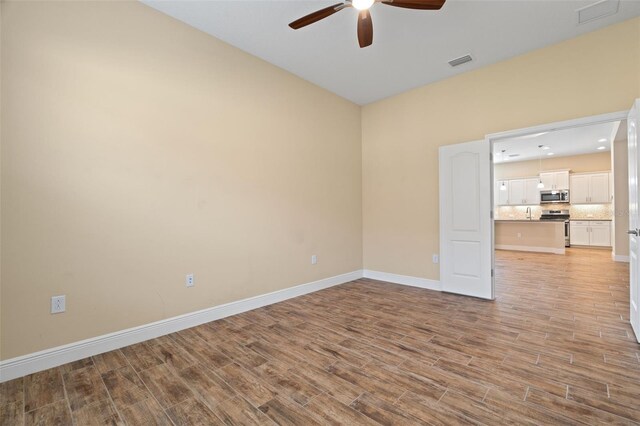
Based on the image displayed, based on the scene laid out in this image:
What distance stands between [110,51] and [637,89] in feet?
16.5

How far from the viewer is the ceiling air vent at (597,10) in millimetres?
2576

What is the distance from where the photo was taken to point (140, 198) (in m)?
2.59

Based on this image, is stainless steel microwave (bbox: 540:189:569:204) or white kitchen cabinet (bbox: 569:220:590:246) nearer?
white kitchen cabinet (bbox: 569:220:590:246)

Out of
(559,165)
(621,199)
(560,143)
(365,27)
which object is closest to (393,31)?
(365,27)

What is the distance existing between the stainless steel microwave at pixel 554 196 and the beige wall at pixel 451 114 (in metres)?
7.73

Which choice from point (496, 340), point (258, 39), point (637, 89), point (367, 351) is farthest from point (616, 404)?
point (258, 39)

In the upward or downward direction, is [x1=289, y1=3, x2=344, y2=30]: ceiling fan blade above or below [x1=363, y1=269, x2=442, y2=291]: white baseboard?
above

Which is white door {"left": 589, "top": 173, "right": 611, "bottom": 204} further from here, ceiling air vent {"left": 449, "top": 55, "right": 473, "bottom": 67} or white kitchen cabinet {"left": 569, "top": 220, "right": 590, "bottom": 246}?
ceiling air vent {"left": 449, "top": 55, "right": 473, "bottom": 67}

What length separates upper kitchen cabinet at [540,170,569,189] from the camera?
356 inches

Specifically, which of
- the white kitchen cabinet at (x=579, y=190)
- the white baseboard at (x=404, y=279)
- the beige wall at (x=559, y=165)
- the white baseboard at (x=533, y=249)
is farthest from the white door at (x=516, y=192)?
the white baseboard at (x=404, y=279)

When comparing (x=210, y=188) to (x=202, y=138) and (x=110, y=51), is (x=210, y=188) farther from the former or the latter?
(x=110, y=51)

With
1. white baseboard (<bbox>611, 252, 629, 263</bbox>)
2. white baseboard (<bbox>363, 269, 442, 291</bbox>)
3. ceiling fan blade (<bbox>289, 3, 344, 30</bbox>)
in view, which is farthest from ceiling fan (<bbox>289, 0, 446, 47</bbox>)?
white baseboard (<bbox>611, 252, 629, 263</bbox>)

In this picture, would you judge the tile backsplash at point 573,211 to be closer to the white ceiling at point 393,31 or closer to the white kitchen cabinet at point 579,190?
the white kitchen cabinet at point 579,190

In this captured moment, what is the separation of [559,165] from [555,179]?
50cm
